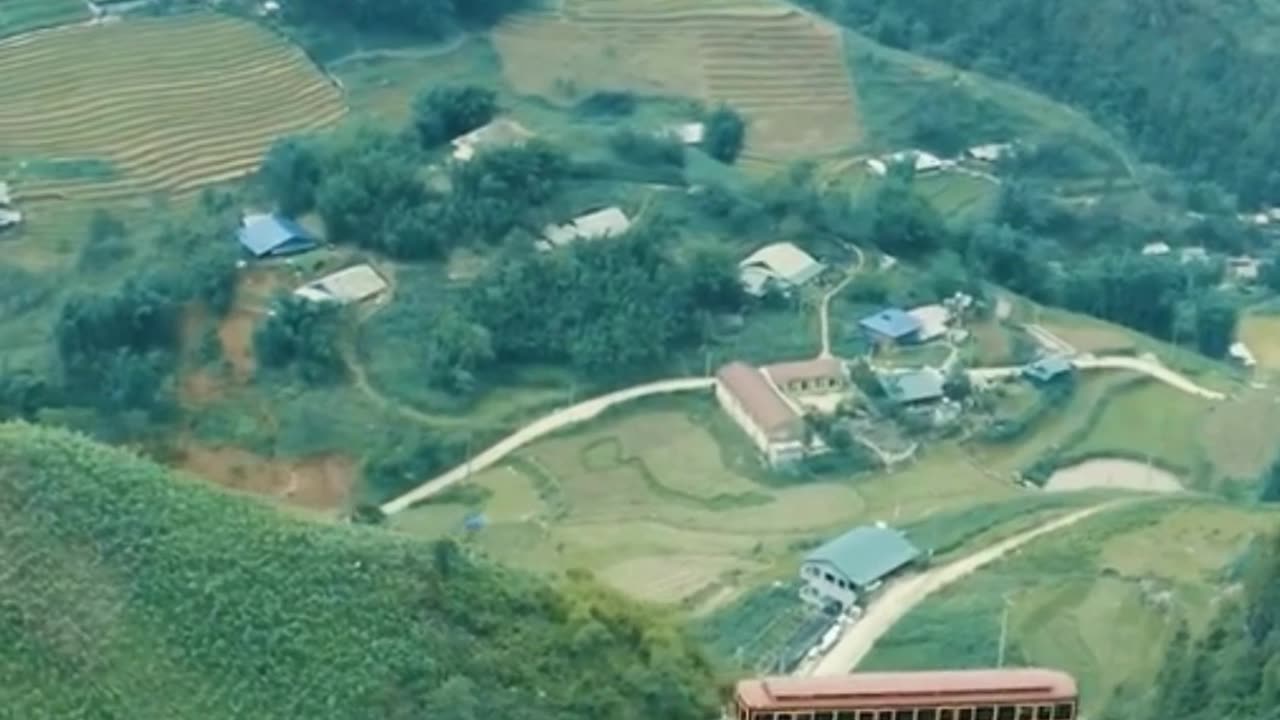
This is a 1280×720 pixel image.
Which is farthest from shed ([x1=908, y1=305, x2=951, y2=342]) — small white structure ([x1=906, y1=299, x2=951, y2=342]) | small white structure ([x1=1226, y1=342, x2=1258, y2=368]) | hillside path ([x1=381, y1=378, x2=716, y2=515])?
small white structure ([x1=1226, y1=342, x2=1258, y2=368])

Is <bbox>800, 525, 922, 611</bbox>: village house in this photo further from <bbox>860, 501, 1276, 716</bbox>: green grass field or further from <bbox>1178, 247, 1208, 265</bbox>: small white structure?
<bbox>1178, 247, 1208, 265</bbox>: small white structure

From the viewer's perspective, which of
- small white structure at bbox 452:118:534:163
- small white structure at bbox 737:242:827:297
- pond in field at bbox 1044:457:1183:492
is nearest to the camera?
pond in field at bbox 1044:457:1183:492

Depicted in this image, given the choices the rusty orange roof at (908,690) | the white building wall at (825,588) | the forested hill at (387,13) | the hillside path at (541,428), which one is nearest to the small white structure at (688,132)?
the forested hill at (387,13)

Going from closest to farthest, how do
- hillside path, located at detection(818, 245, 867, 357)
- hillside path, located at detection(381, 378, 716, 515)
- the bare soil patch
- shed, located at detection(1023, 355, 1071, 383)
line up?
the bare soil patch
hillside path, located at detection(381, 378, 716, 515)
shed, located at detection(1023, 355, 1071, 383)
hillside path, located at detection(818, 245, 867, 357)

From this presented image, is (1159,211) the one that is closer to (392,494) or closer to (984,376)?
(984,376)

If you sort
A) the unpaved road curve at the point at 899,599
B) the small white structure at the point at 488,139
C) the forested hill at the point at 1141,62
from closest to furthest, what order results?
the unpaved road curve at the point at 899,599
the small white structure at the point at 488,139
the forested hill at the point at 1141,62

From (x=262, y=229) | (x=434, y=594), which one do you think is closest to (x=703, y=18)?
(x=262, y=229)

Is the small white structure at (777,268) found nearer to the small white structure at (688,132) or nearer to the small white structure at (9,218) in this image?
the small white structure at (688,132)

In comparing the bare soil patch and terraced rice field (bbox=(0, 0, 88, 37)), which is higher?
the bare soil patch

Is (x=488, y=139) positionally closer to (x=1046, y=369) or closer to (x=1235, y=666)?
(x=1046, y=369)
